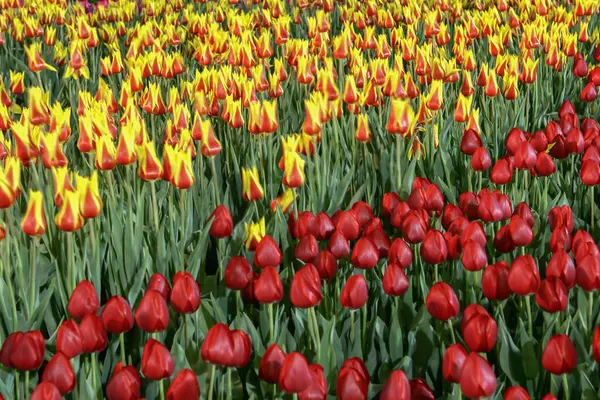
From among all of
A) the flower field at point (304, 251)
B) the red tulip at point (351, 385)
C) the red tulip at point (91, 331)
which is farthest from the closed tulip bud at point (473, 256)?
the red tulip at point (91, 331)

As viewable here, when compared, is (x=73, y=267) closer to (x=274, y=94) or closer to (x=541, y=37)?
(x=274, y=94)

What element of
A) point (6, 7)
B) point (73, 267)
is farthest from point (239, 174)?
point (6, 7)

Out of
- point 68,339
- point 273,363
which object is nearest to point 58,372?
point 68,339

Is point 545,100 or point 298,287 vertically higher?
Answer: point 298,287

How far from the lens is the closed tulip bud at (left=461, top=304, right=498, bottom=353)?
166 cm

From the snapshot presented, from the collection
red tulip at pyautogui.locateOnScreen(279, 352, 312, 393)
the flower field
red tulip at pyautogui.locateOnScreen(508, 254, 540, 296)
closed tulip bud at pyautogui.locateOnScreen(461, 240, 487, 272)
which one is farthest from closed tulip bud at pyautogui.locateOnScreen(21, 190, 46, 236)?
red tulip at pyautogui.locateOnScreen(508, 254, 540, 296)

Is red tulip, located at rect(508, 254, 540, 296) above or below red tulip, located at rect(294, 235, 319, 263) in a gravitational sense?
above

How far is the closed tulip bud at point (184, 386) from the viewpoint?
4.94 ft

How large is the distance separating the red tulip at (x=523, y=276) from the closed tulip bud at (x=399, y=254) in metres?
0.30

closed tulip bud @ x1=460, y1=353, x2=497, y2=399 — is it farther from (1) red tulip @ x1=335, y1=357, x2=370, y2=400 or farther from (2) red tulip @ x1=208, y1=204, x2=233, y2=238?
(2) red tulip @ x1=208, y1=204, x2=233, y2=238

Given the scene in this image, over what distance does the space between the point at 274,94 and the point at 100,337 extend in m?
2.10

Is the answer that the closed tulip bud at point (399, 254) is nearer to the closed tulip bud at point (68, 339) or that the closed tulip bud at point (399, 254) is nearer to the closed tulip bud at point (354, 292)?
the closed tulip bud at point (354, 292)

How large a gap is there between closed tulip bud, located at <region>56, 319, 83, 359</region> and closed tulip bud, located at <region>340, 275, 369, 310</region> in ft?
1.95

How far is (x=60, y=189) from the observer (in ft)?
7.58
